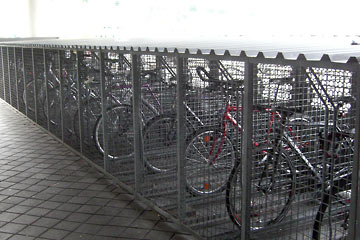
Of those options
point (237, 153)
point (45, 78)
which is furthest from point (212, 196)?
point (45, 78)

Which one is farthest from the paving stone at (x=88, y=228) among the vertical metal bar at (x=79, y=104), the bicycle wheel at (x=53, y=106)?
the bicycle wheel at (x=53, y=106)

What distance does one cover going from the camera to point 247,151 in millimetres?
2314

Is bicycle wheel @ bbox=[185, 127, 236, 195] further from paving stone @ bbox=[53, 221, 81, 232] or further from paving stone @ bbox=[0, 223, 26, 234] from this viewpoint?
paving stone @ bbox=[0, 223, 26, 234]

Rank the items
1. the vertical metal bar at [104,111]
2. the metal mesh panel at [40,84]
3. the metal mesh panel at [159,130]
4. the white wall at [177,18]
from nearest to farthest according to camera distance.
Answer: the metal mesh panel at [159,130], the vertical metal bar at [104,111], the white wall at [177,18], the metal mesh panel at [40,84]

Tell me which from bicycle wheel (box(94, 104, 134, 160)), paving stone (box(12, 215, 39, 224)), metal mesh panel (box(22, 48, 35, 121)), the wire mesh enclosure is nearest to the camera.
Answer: the wire mesh enclosure

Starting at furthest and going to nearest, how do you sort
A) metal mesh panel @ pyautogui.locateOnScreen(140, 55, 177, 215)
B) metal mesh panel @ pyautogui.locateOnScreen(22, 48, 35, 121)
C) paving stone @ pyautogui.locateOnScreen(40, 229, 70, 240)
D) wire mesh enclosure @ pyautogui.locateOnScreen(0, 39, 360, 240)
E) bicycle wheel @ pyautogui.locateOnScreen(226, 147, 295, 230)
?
metal mesh panel @ pyautogui.locateOnScreen(22, 48, 35, 121) → metal mesh panel @ pyautogui.locateOnScreen(140, 55, 177, 215) → paving stone @ pyautogui.locateOnScreen(40, 229, 70, 240) → bicycle wheel @ pyautogui.locateOnScreen(226, 147, 295, 230) → wire mesh enclosure @ pyautogui.locateOnScreen(0, 39, 360, 240)

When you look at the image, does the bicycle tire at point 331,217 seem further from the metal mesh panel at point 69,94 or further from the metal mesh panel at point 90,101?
the metal mesh panel at point 69,94

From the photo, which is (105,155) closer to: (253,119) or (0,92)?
(253,119)

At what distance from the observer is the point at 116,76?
12.9 ft

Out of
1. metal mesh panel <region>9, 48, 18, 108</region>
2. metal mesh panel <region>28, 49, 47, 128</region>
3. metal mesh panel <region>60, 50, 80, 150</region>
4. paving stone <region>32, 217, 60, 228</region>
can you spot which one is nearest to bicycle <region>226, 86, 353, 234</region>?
paving stone <region>32, 217, 60, 228</region>

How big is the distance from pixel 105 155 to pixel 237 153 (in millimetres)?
1833

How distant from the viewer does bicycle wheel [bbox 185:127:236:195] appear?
9.29 ft

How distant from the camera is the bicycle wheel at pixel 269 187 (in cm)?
241

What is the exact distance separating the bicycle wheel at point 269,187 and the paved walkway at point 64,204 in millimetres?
600
